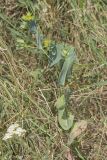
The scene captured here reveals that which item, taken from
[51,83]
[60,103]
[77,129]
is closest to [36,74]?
[51,83]

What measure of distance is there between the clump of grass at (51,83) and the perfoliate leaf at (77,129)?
0.03 meters

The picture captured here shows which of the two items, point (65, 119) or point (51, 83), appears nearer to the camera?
point (65, 119)

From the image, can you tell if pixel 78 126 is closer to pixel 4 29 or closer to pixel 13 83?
pixel 13 83

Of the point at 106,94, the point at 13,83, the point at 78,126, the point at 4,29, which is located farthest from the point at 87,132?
the point at 4,29

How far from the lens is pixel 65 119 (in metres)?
2.09

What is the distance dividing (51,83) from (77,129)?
29 cm

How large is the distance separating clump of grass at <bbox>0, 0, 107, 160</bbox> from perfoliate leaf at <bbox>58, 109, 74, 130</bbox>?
2cm

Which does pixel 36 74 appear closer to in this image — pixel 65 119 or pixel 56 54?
pixel 56 54

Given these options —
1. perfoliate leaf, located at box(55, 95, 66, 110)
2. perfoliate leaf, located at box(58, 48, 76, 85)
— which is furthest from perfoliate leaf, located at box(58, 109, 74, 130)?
perfoliate leaf, located at box(58, 48, 76, 85)

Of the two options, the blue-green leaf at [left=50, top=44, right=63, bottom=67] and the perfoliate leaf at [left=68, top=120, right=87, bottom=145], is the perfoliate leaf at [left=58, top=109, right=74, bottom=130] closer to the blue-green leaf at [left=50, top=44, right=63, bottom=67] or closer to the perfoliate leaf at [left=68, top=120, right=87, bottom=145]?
the perfoliate leaf at [left=68, top=120, right=87, bottom=145]

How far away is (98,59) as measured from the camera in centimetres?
236

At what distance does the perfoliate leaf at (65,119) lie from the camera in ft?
6.80

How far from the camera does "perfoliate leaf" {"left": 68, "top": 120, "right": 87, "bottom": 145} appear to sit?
205 centimetres

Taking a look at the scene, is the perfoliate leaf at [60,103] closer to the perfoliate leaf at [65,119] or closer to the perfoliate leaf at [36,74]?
the perfoliate leaf at [65,119]
